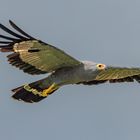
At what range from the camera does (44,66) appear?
4247cm

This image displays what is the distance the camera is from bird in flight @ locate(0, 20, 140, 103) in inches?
1646

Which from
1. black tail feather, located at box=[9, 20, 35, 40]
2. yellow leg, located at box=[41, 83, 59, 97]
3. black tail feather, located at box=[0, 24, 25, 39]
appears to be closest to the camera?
black tail feather, located at box=[9, 20, 35, 40]

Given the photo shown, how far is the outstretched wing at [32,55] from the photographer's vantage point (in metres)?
41.7

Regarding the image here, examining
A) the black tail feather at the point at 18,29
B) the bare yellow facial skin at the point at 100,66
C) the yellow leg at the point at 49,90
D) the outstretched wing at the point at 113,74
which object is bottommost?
the yellow leg at the point at 49,90

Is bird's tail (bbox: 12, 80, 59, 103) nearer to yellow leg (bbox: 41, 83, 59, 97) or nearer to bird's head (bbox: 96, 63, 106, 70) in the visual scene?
yellow leg (bbox: 41, 83, 59, 97)

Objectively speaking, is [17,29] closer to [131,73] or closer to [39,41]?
[39,41]

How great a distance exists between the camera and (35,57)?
42125mm

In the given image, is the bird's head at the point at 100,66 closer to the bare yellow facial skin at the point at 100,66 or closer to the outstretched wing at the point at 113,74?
the bare yellow facial skin at the point at 100,66

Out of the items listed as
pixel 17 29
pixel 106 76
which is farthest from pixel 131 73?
pixel 17 29

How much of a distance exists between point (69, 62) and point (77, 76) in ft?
1.30

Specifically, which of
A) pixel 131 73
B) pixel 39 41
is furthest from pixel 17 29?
pixel 131 73

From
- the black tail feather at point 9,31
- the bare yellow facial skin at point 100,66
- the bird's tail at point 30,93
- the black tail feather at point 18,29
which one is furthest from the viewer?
the bird's tail at point 30,93

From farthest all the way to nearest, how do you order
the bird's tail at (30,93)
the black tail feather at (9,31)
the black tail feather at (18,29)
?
1. the bird's tail at (30,93)
2. the black tail feather at (9,31)
3. the black tail feather at (18,29)

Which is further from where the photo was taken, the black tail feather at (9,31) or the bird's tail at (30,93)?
the bird's tail at (30,93)
